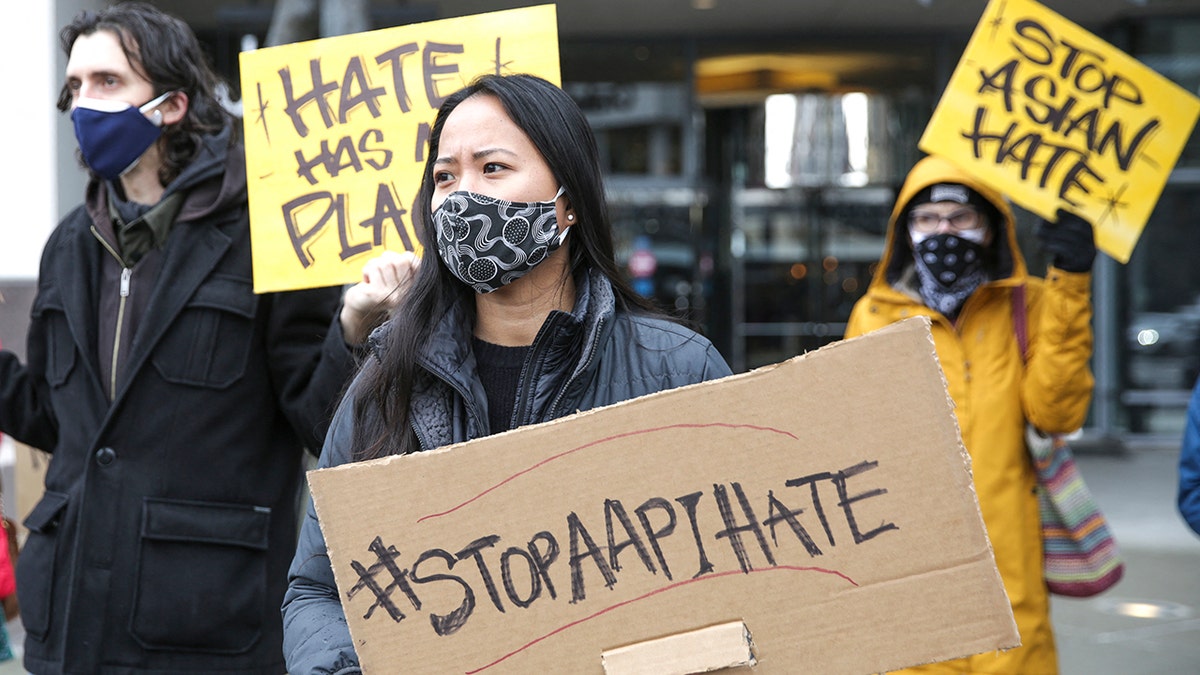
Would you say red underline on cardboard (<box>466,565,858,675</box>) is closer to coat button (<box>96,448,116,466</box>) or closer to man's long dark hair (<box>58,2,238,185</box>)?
coat button (<box>96,448,116,466</box>)

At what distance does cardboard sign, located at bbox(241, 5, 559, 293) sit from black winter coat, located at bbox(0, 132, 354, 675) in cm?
14

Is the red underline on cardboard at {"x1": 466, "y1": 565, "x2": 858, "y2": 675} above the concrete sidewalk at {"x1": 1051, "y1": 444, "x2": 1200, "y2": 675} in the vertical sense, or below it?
above

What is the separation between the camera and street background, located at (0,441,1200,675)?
5.85m

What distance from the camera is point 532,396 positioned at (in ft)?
6.45

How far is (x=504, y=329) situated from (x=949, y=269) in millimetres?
1922

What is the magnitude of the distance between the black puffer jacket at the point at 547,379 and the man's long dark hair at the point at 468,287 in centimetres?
4

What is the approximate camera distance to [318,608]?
76.5 inches

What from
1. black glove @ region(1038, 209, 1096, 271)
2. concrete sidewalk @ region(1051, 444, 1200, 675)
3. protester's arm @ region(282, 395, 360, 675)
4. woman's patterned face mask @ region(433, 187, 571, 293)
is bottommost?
concrete sidewalk @ region(1051, 444, 1200, 675)

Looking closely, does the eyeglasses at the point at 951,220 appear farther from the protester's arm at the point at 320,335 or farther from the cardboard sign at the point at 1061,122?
the protester's arm at the point at 320,335

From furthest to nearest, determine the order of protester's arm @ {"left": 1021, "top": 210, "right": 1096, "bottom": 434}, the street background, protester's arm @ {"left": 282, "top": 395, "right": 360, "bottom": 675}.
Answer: the street background, protester's arm @ {"left": 1021, "top": 210, "right": 1096, "bottom": 434}, protester's arm @ {"left": 282, "top": 395, "right": 360, "bottom": 675}

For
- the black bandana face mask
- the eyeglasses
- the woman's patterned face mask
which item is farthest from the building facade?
the woman's patterned face mask

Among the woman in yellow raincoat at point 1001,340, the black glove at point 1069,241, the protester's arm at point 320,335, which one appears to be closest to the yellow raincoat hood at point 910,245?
the woman in yellow raincoat at point 1001,340

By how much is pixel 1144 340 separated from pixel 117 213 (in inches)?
426

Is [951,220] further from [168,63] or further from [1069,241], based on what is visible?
[168,63]
